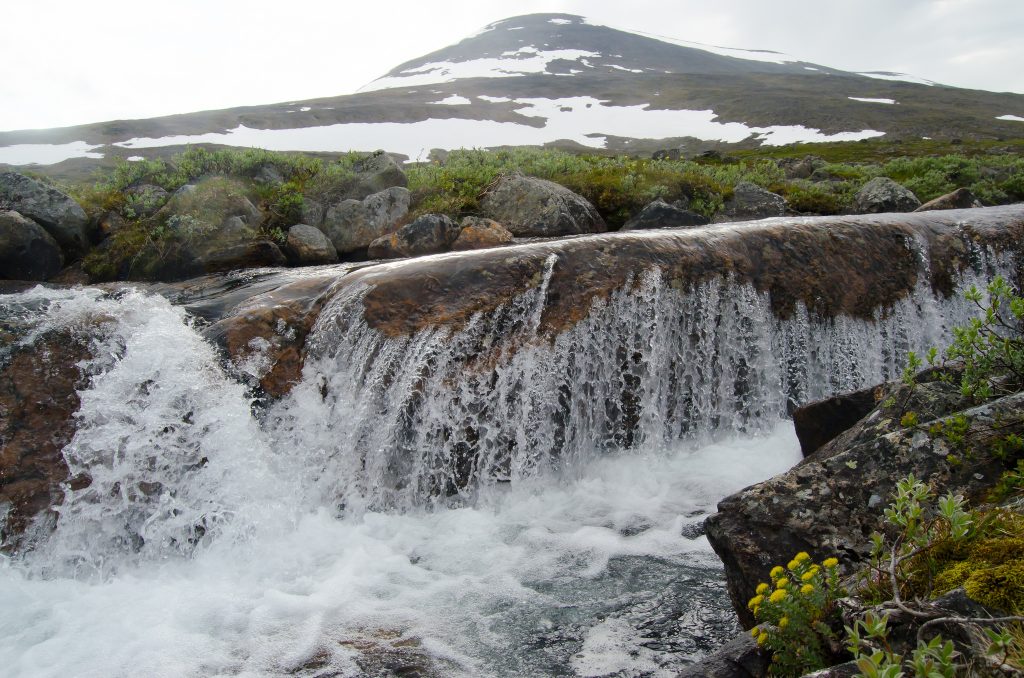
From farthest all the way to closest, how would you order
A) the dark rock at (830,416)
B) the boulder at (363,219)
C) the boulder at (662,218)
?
the boulder at (363,219) < the boulder at (662,218) < the dark rock at (830,416)

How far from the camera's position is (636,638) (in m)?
4.97

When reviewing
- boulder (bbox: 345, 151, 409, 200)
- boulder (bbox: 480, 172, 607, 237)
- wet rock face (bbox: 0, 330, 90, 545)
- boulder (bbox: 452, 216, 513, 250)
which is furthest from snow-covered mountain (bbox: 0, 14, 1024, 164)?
wet rock face (bbox: 0, 330, 90, 545)

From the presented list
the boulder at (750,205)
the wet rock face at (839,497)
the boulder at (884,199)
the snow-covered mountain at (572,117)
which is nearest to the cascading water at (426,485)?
the wet rock face at (839,497)

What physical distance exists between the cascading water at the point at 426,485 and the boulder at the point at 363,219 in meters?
5.99

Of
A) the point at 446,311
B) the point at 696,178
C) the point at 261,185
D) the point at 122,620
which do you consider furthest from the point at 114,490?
the point at 696,178

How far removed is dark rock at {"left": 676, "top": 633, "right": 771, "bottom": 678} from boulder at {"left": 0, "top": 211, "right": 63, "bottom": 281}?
52.2 ft

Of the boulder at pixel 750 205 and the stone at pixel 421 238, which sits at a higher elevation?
the boulder at pixel 750 205

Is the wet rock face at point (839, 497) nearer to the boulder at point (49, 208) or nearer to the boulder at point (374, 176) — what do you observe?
the boulder at point (374, 176)

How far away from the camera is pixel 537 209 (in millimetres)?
15469

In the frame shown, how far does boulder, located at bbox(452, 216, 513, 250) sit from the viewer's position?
45.6 feet

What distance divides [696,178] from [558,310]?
12.7 meters

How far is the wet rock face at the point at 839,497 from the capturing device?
12.7 ft

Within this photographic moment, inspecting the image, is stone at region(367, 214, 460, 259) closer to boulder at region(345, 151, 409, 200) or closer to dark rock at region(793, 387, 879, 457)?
boulder at region(345, 151, 409, 200)

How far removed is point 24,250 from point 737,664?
53.1 ft
